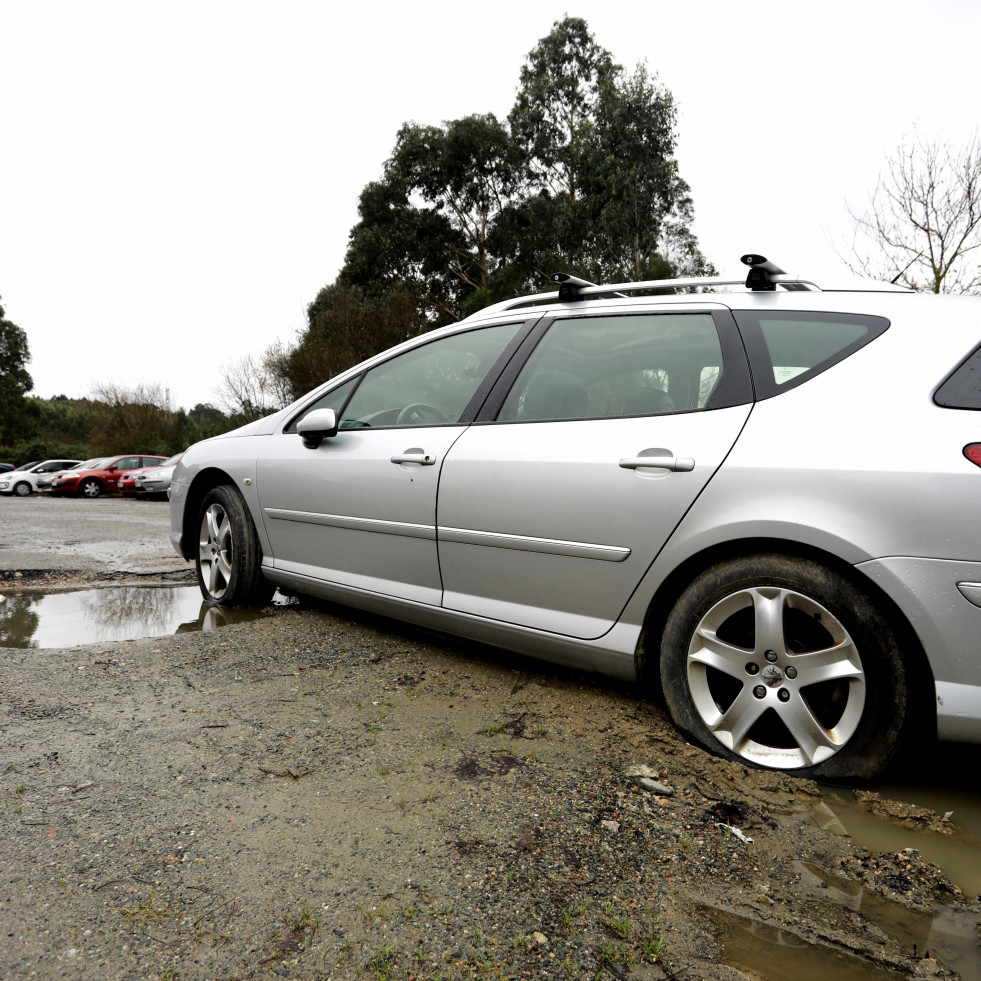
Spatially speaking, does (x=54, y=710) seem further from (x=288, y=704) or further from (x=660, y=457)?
(x=660, y=457)

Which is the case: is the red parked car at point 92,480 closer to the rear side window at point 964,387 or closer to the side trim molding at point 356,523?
the side trim molding at point 356,523

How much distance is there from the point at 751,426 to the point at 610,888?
4.52 ft

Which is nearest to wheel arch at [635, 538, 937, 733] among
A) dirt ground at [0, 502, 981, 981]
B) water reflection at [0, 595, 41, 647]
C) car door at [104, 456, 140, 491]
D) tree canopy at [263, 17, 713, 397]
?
dirt ground at [0, 502, 981, 981]

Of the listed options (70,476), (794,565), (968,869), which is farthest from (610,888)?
(70,476)

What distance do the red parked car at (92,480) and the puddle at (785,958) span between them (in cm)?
2465

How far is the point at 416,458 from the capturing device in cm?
316

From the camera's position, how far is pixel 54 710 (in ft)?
9.02

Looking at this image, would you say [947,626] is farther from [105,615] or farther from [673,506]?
[105,615]

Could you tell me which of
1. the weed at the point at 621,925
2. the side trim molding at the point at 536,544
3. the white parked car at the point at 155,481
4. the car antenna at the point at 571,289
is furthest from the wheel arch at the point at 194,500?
the white parked car at the point at 155,481

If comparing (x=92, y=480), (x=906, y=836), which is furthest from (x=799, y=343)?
(x=92, y=480)

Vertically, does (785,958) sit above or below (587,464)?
below

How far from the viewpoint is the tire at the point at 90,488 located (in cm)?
2386

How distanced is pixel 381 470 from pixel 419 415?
0.35 meters

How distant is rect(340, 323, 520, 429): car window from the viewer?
3.29 meters
